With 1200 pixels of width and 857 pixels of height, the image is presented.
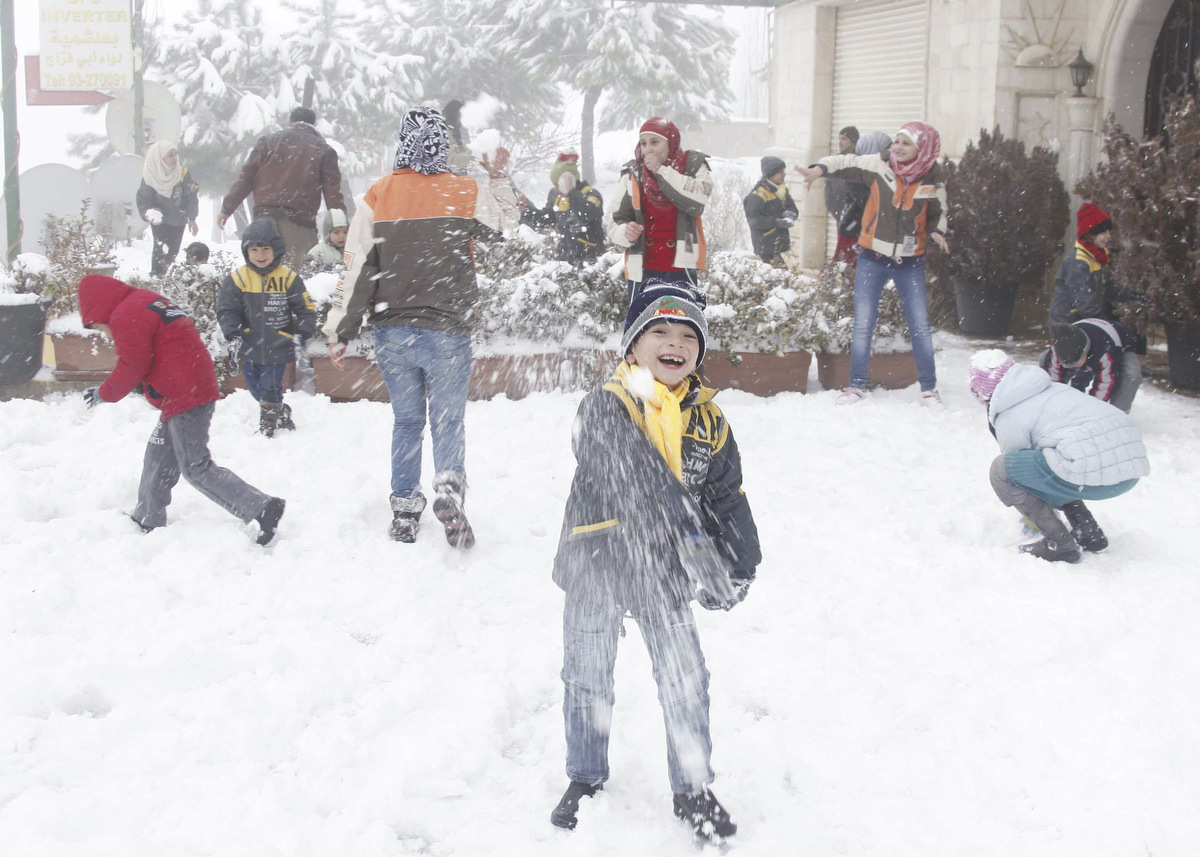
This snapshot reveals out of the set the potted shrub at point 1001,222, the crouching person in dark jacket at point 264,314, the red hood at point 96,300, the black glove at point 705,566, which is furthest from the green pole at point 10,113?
the black glove at point 705,566

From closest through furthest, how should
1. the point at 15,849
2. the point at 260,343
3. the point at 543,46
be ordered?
the point at 15,849, the point at 260,343, the point at 543,46

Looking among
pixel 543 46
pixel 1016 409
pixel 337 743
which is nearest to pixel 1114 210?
pixel 1016 409

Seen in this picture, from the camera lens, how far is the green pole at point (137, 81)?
52.3 feet

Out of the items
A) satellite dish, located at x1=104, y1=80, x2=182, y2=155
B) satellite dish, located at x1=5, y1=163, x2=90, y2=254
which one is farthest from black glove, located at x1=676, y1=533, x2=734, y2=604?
satellite dish, located at x1=104, y1=80, x2=182, y2=155

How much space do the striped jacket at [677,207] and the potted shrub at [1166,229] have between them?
332 cm

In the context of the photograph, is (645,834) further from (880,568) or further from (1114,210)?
A: (1114,210)

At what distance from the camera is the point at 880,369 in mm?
8367

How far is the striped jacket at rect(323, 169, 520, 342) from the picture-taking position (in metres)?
4.92

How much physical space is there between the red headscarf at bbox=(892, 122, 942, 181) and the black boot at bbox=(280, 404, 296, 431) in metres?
4.69

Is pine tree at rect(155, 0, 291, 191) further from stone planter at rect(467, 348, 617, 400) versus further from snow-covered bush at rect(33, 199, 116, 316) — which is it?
stone planter at rect(467, 348, 617, 400)

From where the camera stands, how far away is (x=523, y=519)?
560 cm

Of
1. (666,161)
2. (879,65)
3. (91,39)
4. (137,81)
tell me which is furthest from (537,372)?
(137,81)

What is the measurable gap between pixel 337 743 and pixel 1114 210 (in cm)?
750

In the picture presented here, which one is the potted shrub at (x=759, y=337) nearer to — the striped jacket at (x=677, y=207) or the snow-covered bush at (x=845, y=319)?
the snow-covered bush at (x=845, y=319)
